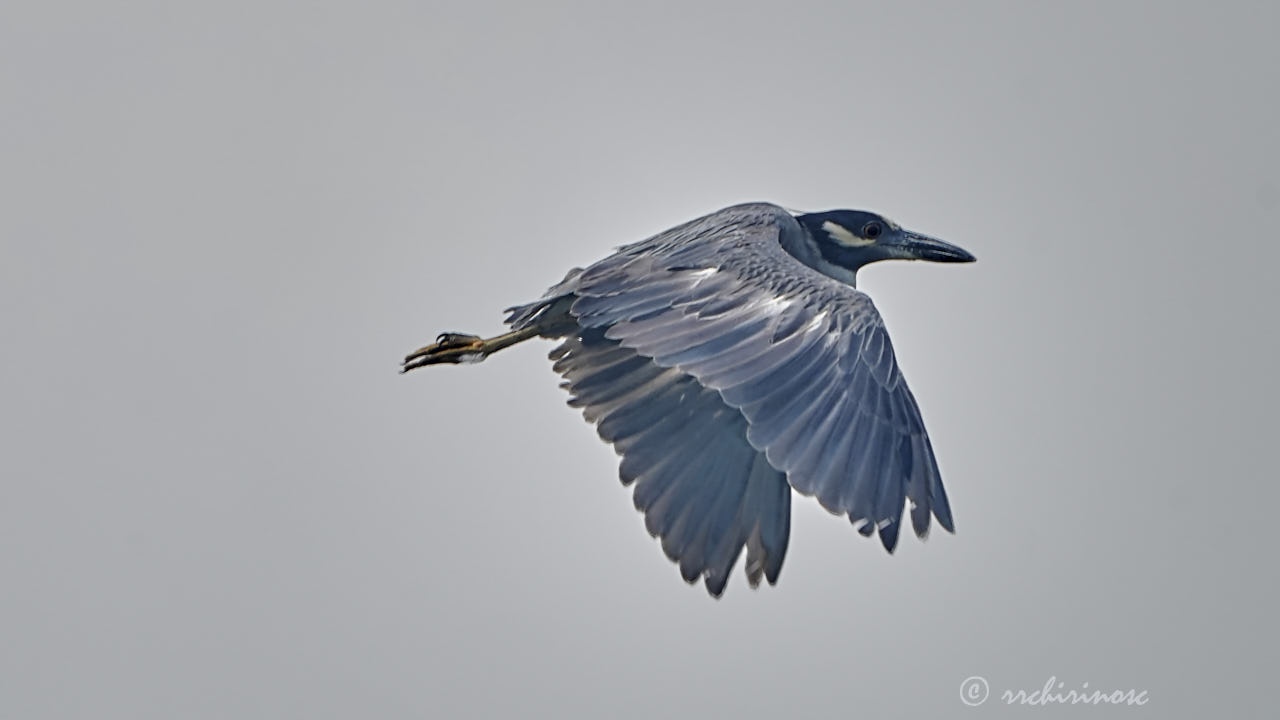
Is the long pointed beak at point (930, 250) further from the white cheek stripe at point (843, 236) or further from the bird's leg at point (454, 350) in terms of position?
the bird's leg at point (454, 350)

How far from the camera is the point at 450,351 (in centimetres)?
1012

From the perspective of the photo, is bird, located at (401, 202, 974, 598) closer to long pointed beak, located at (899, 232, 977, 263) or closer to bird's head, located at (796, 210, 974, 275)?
bird's head, located at (796, 210, 974, 275)

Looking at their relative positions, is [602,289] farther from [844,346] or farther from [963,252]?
[963,252]

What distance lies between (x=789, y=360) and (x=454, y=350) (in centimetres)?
304

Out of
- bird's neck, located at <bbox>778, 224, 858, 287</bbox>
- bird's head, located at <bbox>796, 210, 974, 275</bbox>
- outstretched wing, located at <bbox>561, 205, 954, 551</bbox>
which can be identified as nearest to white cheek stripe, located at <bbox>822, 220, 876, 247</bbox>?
bird's head, located at <bbox>796, 210, 974, 275</bbox>

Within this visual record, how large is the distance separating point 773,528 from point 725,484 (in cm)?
33

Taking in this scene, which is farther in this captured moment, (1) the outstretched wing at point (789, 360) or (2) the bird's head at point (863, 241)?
(2) the bird's head at point (863, 241)

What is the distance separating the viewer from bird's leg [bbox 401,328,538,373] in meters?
10.1

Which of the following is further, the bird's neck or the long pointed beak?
the long pointed beak

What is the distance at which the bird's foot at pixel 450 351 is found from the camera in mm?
10086

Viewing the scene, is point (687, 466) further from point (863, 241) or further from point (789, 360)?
point (863, 241)

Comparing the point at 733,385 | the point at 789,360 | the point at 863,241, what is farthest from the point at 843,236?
the point at 733,385

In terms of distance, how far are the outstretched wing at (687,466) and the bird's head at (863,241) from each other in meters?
2.12

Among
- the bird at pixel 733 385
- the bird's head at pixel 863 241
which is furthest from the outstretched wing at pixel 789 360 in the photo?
the bird's head at pixel 863 241
